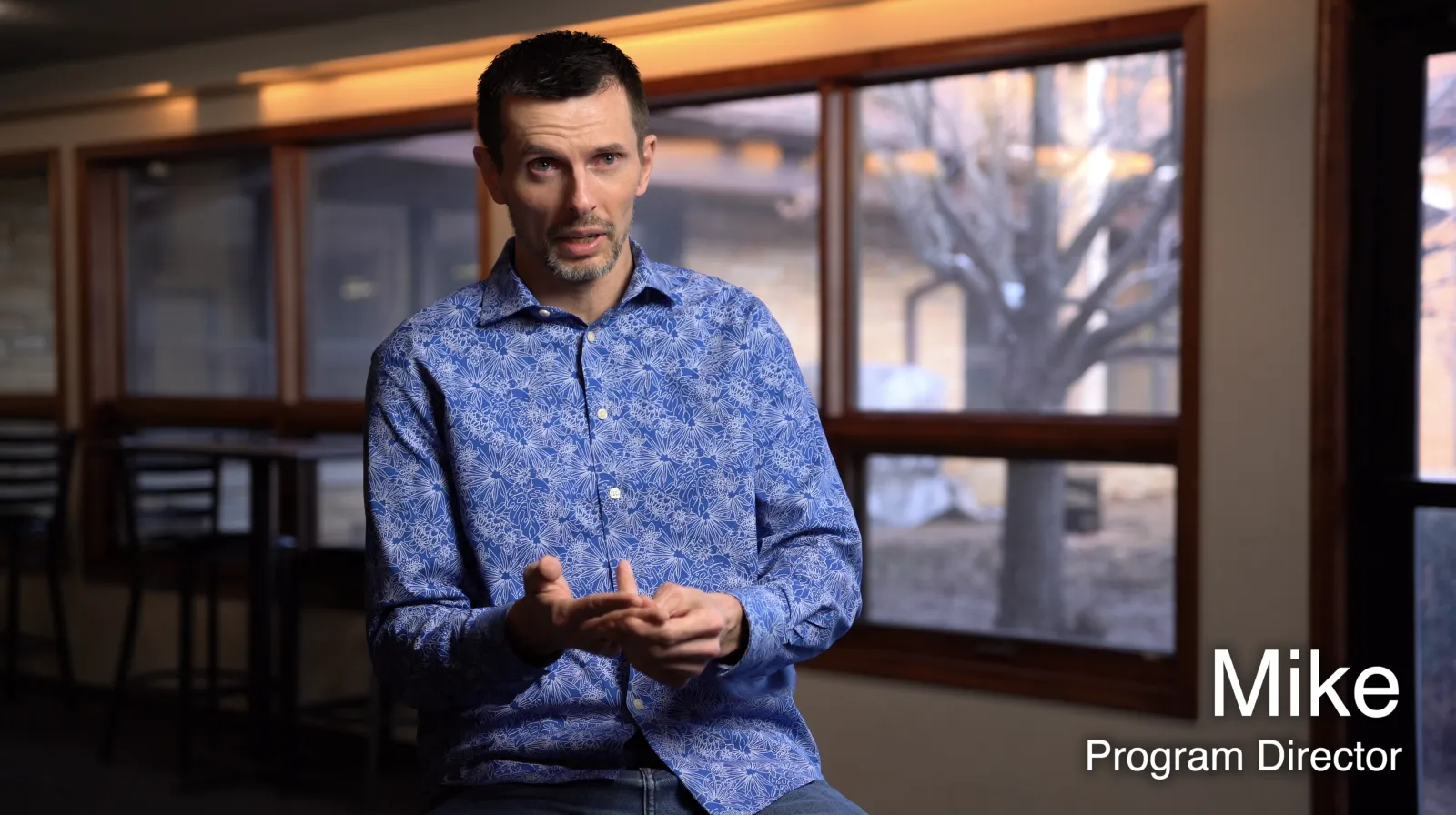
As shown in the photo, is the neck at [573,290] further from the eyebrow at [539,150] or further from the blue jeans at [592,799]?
the blue jeans at [592,799]

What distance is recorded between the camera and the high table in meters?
4.14

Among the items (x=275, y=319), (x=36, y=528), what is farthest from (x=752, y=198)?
(x=36, y=528)

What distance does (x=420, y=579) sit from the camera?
1532 mm

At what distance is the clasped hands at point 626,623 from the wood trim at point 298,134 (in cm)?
312

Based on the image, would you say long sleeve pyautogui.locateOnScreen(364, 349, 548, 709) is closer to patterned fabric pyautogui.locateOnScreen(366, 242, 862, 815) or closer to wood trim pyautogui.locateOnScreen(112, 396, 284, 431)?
patterned fabric pyautogui.locateOnScreen(366, 242, 862, 815)

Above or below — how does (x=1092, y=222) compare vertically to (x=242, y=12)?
below

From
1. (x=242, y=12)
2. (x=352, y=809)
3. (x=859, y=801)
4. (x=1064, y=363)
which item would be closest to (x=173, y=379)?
(x=242, y=12)

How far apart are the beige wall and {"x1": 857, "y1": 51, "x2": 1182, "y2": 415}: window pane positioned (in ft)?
0.64

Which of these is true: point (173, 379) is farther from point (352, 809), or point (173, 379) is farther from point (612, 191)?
point (612, 191)

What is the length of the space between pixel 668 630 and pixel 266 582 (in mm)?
3295

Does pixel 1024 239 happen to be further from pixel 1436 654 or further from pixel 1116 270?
pixel 1436 654

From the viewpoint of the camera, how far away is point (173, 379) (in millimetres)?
5402

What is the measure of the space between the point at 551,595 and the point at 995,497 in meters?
2.35

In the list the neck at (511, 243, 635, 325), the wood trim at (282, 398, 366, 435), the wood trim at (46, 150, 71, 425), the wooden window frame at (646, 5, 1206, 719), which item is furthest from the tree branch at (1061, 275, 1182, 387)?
the wood trim at (46, 150, 71, 425)
